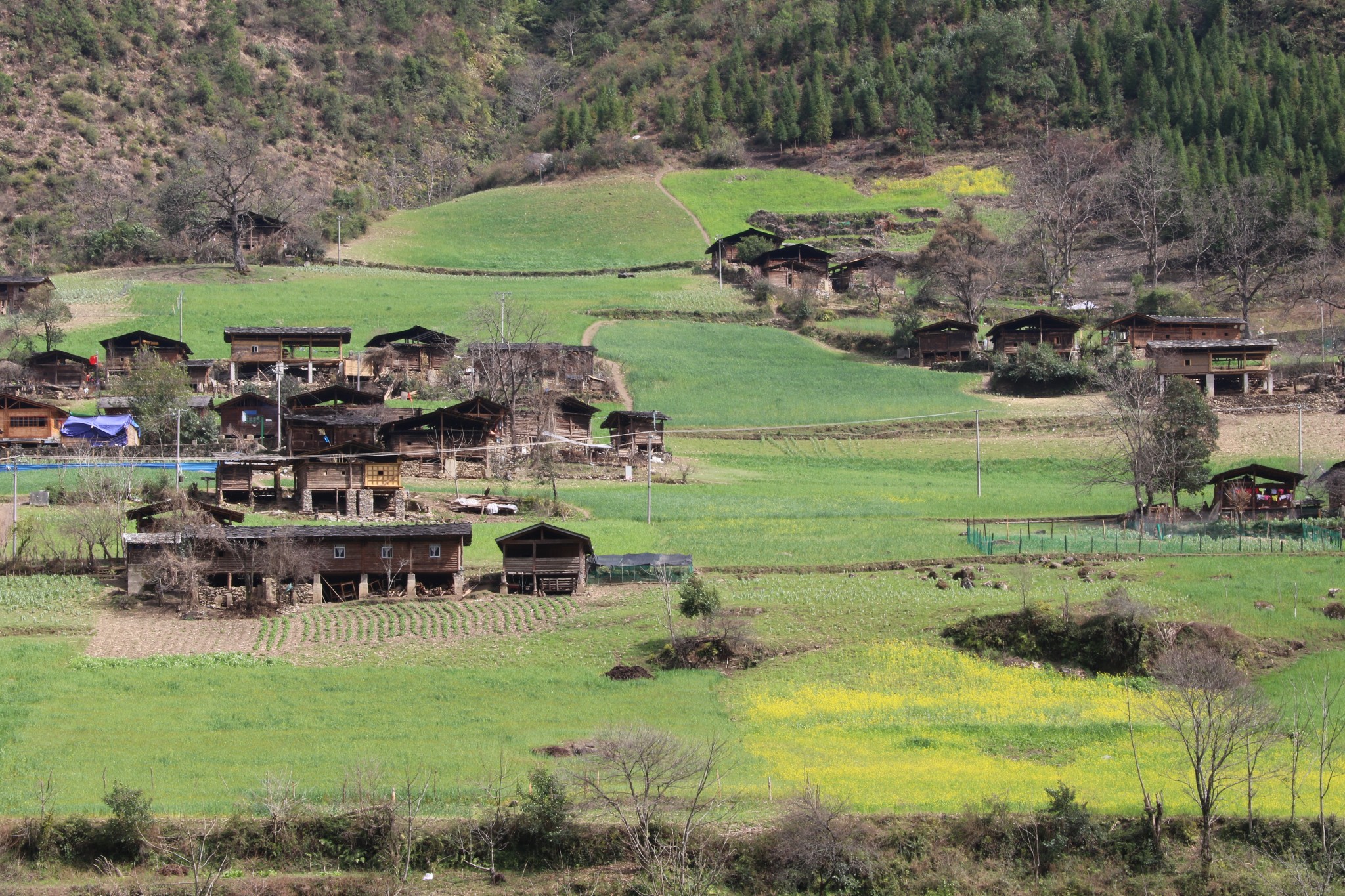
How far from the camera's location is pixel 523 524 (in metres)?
56.8

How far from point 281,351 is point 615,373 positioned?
1919 cm

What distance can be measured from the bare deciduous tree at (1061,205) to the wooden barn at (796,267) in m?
17.0

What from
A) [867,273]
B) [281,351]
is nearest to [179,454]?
[281,351]

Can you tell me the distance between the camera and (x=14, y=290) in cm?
9312

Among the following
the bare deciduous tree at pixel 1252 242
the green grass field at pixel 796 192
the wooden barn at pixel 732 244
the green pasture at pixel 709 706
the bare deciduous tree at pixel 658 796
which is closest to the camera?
the bare deciduous tree at pixel 658 796

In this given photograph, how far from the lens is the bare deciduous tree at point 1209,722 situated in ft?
97.3

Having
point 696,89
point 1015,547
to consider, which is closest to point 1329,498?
point 1015,547

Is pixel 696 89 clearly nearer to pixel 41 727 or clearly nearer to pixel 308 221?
pixel 308 221

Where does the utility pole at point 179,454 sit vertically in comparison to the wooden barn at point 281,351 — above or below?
below

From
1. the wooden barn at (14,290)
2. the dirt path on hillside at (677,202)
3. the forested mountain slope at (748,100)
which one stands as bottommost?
the wooden barn at (14,290)

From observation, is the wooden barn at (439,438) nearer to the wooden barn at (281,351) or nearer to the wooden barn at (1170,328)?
the wooden barn at (281,351)

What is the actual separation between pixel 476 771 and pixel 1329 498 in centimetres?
3893

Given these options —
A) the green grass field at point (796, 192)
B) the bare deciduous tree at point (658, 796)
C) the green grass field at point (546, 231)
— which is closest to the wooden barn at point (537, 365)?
the green grass field at point (546, 231)

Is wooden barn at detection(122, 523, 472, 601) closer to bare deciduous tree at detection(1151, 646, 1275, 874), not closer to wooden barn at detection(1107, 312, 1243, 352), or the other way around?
bare deciduous tree at detection(1151, 646, 1275, 874)
